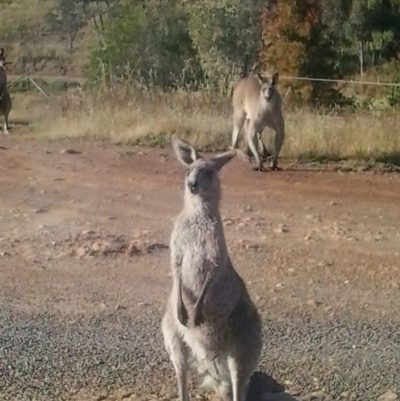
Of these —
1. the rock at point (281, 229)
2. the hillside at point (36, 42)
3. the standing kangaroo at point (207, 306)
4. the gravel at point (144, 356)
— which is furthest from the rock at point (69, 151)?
the hillside at point (36, 42)

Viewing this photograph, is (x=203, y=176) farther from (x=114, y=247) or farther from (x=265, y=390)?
(x=114, y=247)

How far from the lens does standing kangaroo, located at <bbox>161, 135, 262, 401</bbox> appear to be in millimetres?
5027

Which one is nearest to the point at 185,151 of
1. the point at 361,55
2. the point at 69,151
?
the point at 69,151

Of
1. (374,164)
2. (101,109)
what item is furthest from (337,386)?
(101,109)

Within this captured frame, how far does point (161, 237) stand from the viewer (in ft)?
30.0

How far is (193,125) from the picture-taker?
15766mm

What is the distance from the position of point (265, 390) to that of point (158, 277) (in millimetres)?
2436

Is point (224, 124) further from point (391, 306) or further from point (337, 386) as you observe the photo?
point (337, 386)

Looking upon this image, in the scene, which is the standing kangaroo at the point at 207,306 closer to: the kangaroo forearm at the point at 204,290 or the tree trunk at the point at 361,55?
the kangaroo forearm at the point at 204,290

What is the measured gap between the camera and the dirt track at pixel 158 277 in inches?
231

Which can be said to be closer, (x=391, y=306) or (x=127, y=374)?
(x=127, y=374)

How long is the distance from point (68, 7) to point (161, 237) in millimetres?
47876

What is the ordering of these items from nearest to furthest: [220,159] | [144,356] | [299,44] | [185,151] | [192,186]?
1. [192,186]
2. [220,159]
3. [185,151]
4. [144,356]
5. [299,44]

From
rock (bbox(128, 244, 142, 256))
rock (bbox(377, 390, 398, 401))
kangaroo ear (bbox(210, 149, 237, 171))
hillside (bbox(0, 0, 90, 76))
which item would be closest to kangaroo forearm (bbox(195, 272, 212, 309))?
kangaroo ear (bbox(210, 149, 237, 171))
